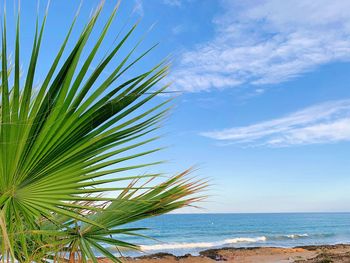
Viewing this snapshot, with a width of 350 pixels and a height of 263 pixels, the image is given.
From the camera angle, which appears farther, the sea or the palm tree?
the sea

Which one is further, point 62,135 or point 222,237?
point 222,237

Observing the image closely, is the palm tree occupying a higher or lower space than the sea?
higher

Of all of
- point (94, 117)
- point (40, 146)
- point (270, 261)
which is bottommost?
point (270, 261)

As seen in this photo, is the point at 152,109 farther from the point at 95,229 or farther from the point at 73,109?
the point at 95,229

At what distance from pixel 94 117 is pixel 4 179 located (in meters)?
0.64

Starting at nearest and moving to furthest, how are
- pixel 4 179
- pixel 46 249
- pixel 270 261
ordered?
pixel 4 179
pixel 46 249
pixel 270 261

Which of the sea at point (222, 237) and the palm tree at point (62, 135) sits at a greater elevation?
the palm tree at point (62, 135)

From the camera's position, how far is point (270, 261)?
22.7 m

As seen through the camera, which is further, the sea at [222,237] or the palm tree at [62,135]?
the sea at [222,237]

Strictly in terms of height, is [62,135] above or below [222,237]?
above

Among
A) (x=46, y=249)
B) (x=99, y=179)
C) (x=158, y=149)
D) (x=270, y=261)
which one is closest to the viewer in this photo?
(x=99, y=179)

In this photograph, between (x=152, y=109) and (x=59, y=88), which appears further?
(x=152, y=109)

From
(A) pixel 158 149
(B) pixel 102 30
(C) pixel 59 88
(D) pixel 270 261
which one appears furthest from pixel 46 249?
(D) pixel 270 261

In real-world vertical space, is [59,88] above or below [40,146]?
above
